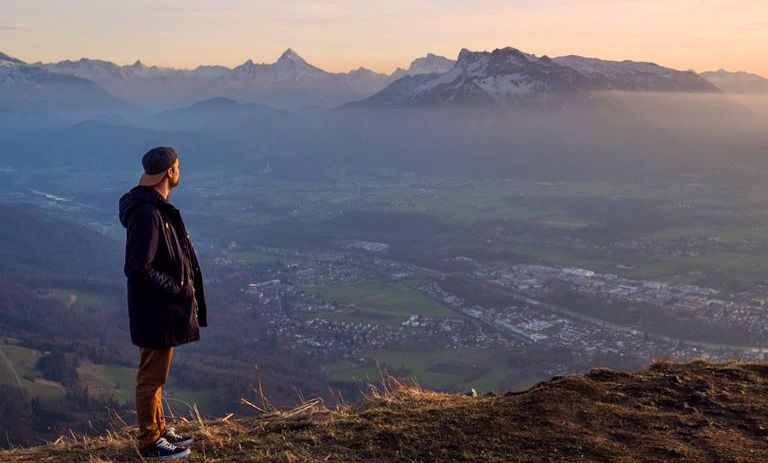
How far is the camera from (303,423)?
19.7 ft

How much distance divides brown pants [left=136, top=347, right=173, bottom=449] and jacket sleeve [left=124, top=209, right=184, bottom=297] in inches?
22.1

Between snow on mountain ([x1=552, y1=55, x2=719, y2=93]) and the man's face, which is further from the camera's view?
snow on mountain ([x1=552, y1=55, x2=719, y2=93])

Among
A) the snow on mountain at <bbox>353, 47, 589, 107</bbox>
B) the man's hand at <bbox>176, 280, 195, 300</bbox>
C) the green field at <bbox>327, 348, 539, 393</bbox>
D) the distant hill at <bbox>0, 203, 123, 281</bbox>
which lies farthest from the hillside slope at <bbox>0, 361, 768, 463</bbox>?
the snow on mountain at <bbox>353, 47, 589, 107</bbox>

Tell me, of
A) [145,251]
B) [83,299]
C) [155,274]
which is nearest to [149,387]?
[155,274]

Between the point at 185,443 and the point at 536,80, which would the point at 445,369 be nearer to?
the point at 185,443

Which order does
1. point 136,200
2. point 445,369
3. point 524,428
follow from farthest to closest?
point 445,369 → point 524,428 → point 136,200

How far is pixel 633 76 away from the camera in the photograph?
159875 mm

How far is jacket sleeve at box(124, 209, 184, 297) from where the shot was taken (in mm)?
4996

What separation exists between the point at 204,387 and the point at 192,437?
1079 inches

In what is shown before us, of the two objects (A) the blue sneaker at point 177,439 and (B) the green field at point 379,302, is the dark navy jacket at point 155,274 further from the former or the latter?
(B) the green field at point 379,302

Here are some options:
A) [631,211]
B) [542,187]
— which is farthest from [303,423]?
[542,187]

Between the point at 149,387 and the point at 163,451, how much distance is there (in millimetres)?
500

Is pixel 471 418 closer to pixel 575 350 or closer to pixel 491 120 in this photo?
pixel 575 350

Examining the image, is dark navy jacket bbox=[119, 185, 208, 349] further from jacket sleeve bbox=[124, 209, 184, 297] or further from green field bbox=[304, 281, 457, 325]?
green field bbox=[304, 281, 457, 325]
